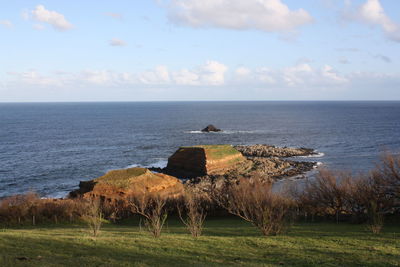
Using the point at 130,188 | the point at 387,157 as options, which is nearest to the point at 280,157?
the point at 130,188

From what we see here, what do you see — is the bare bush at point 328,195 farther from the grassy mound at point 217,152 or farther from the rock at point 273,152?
the rock at point 273,152

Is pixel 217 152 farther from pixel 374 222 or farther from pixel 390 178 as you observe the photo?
pixel 374 222

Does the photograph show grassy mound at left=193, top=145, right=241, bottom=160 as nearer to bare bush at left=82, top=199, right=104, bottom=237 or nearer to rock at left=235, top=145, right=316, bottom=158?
rock at left=235, top=145, right=316, bottom=158

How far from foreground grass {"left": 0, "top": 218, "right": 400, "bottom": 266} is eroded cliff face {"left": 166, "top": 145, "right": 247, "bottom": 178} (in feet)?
126

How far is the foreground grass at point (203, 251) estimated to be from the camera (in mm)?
14641

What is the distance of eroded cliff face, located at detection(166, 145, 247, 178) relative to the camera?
59.3 m

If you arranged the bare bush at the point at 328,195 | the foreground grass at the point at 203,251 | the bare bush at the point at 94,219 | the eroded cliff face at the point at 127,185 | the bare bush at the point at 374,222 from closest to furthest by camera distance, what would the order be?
the foreground grass at the point at 203,251 < the bare bush at the point at 94,219 < the bare bush at the point at 374,222 < the bare bush at the point at 328,195 < the eroded cliff face at the point at 127,185

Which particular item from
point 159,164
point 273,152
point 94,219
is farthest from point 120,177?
point 273,152

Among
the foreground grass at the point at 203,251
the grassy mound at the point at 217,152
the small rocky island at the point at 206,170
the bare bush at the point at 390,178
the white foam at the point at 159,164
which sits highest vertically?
the bare bush at the point at 390,178

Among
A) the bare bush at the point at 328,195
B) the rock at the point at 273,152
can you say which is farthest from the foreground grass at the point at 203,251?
the rock at the point at 273,152

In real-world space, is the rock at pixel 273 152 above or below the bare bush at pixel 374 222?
below

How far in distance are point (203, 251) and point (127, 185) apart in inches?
968

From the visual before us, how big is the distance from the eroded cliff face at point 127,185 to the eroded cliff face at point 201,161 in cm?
1374

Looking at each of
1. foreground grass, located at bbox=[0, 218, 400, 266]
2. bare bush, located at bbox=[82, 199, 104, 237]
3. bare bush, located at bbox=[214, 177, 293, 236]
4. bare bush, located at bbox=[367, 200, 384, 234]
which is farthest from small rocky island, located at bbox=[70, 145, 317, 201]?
foreground grass, located at bbox=[0, 218, 400, 266]
